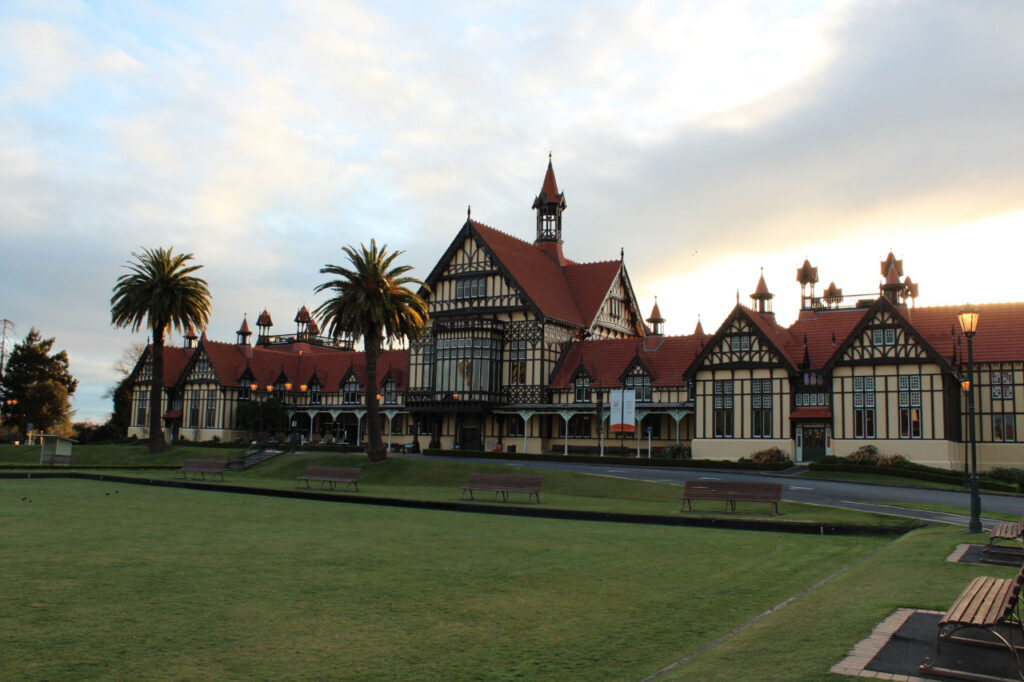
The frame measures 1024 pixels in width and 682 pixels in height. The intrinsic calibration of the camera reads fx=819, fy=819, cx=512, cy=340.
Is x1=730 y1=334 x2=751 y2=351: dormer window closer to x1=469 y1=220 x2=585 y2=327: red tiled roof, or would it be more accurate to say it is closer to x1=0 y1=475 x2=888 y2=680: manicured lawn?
x1=469 y1=220 x2=585 y2=327: red tiled roof

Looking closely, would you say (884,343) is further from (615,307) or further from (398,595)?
(398,595)

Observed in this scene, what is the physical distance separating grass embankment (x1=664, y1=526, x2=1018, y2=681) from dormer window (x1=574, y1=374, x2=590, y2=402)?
45432 mm

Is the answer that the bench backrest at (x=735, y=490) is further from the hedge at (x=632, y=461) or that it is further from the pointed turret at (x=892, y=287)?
the pointed turret at (x=892, y=287)

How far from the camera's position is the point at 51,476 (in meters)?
37.5

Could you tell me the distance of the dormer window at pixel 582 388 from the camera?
6112 centimetres

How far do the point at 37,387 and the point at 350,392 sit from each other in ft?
111

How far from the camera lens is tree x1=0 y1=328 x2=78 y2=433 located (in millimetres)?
84750

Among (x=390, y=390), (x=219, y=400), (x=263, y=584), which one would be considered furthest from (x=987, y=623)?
(x=219, y=400)

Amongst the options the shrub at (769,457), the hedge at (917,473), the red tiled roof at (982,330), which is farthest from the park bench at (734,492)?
the red tiled roof at (982,330)

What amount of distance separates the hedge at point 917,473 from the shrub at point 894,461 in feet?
2.91

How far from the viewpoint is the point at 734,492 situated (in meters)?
24.3

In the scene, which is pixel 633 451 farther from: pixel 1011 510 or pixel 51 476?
pixel 51 476

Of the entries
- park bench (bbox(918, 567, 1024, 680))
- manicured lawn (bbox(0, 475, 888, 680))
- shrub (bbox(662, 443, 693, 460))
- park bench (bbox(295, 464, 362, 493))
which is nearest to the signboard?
shrub (bbox(662, 443, 693, 460))

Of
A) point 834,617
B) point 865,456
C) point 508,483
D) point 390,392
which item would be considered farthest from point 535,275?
point 834,617
